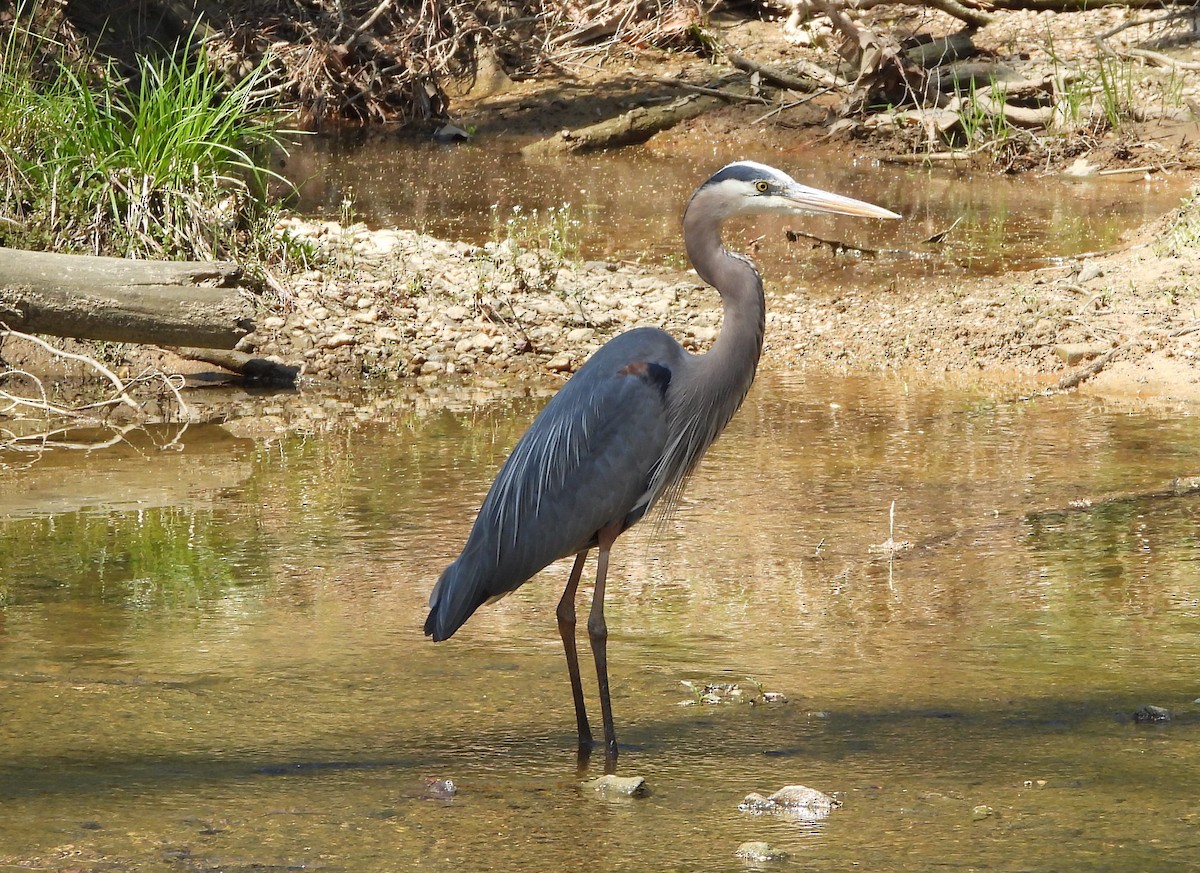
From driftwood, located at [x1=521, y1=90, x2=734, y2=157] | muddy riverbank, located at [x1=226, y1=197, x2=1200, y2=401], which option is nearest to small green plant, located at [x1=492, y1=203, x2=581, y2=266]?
muddy riverbank, located at [x1=226, y1=197, x2=1200, y2=401]

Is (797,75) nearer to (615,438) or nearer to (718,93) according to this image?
(718,93)

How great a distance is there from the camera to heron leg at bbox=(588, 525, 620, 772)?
4.04m

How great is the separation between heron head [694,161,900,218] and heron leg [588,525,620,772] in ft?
3.30

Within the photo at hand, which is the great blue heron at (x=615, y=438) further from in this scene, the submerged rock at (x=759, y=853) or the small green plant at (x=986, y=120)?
the small green plant at (x=986, y=120)

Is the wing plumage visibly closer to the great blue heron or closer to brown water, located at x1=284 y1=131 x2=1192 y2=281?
the great blue heron

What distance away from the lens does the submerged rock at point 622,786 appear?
3.73m

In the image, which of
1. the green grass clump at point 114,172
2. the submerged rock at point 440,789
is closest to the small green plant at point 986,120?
the green grass clump at point 114,172

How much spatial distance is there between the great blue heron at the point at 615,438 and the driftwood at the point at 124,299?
379cm

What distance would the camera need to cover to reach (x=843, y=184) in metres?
13.9

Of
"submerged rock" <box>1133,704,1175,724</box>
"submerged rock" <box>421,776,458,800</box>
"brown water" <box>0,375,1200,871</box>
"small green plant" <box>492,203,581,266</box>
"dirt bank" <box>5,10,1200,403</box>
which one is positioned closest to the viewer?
"brown water" <box>0,375,1200,871</box>

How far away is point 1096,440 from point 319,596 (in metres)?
3.71

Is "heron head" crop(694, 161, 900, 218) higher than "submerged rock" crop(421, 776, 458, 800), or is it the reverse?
"heron head" crop(694, 161, 900, 218)

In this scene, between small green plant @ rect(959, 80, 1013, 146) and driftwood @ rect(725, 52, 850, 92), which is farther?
driftwood @ rect(725, 52, 850, 92)

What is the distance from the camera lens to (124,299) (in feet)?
25.5
